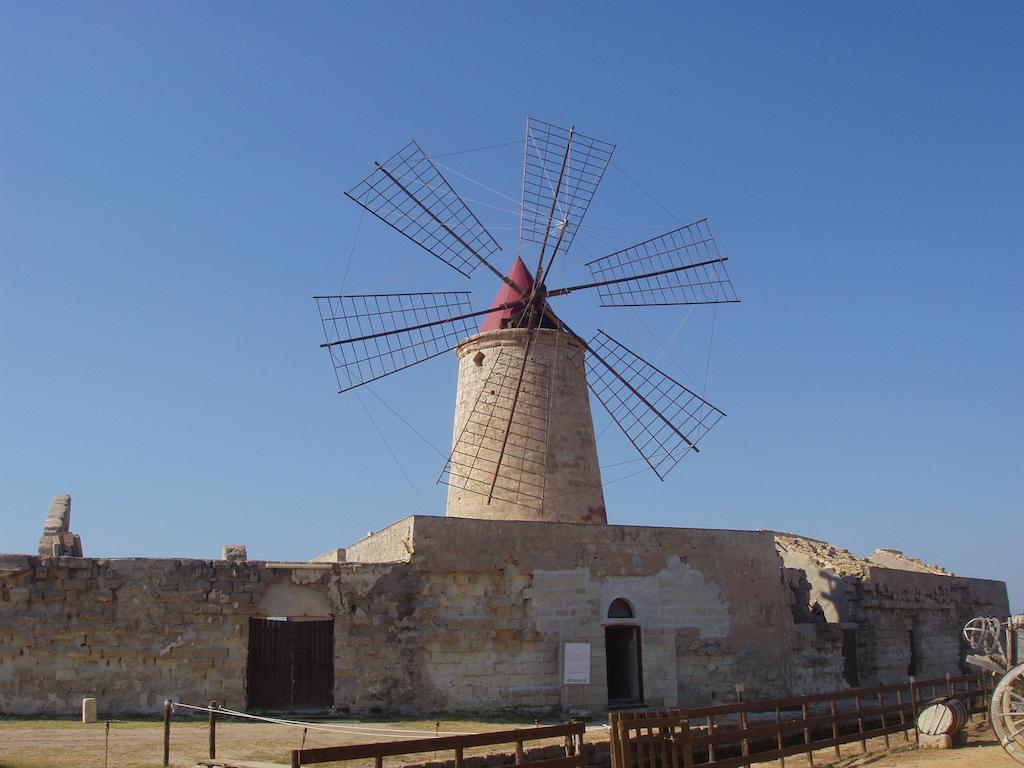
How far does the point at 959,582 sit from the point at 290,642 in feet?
43.2

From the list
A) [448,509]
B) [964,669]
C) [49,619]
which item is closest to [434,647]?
[448,509]

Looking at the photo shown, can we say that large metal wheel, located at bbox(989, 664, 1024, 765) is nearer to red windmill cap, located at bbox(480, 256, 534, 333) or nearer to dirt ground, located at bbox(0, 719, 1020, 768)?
dirt ground, located at bbox(0, 719, 1020, 768)

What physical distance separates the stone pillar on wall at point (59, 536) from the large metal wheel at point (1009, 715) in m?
9.36

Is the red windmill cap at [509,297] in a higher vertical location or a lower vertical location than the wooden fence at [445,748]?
higher

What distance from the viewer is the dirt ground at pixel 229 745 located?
7.53m

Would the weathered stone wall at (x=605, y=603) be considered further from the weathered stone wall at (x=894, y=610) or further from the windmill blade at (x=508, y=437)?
the weathered stone wall at (x=894, y=610)

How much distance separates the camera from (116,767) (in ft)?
23.5

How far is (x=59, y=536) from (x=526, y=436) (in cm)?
607

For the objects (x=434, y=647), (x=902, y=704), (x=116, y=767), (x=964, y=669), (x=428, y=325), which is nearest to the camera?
(x=116, y=767)

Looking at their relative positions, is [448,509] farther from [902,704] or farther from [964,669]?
[964,669]

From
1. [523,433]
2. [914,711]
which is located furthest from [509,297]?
[914,711]

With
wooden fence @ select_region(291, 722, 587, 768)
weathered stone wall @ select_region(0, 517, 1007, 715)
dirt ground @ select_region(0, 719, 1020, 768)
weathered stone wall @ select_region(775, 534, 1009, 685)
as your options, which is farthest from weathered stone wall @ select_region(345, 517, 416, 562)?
weathered stone wall @ select_region(775, 534, 1009, 685)

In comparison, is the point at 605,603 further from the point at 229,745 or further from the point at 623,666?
the point at 229,745

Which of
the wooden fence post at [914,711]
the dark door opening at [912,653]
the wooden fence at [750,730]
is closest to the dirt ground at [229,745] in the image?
the wooden fence post at [914,711]
